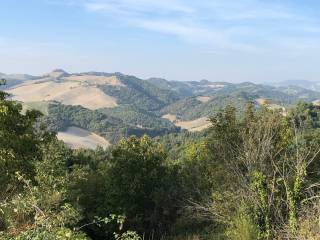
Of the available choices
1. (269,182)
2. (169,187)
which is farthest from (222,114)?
(269,182)

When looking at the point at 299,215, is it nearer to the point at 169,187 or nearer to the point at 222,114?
the point at 222,114

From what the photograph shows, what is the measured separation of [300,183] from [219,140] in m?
12.2

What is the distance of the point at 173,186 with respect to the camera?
39.9 meters

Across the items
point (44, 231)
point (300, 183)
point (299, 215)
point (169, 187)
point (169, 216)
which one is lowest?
point (169, 216)

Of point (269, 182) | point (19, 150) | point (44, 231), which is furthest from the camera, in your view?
point (19, 150)

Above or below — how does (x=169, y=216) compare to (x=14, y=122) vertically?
below

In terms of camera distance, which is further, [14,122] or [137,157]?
[137,157]

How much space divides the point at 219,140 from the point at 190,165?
14.2 metres

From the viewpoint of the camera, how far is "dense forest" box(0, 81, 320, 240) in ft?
51.2

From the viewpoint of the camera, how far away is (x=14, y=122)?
2791 centimetres

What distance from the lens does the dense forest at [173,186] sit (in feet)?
51.2

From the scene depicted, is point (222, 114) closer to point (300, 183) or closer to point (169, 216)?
point (169, 216)

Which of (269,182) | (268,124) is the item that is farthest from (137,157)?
(269,182)

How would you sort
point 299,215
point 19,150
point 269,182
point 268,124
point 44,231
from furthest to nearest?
point 19,150, point 268,124, point 269,182, point 299,215, point 44,231
